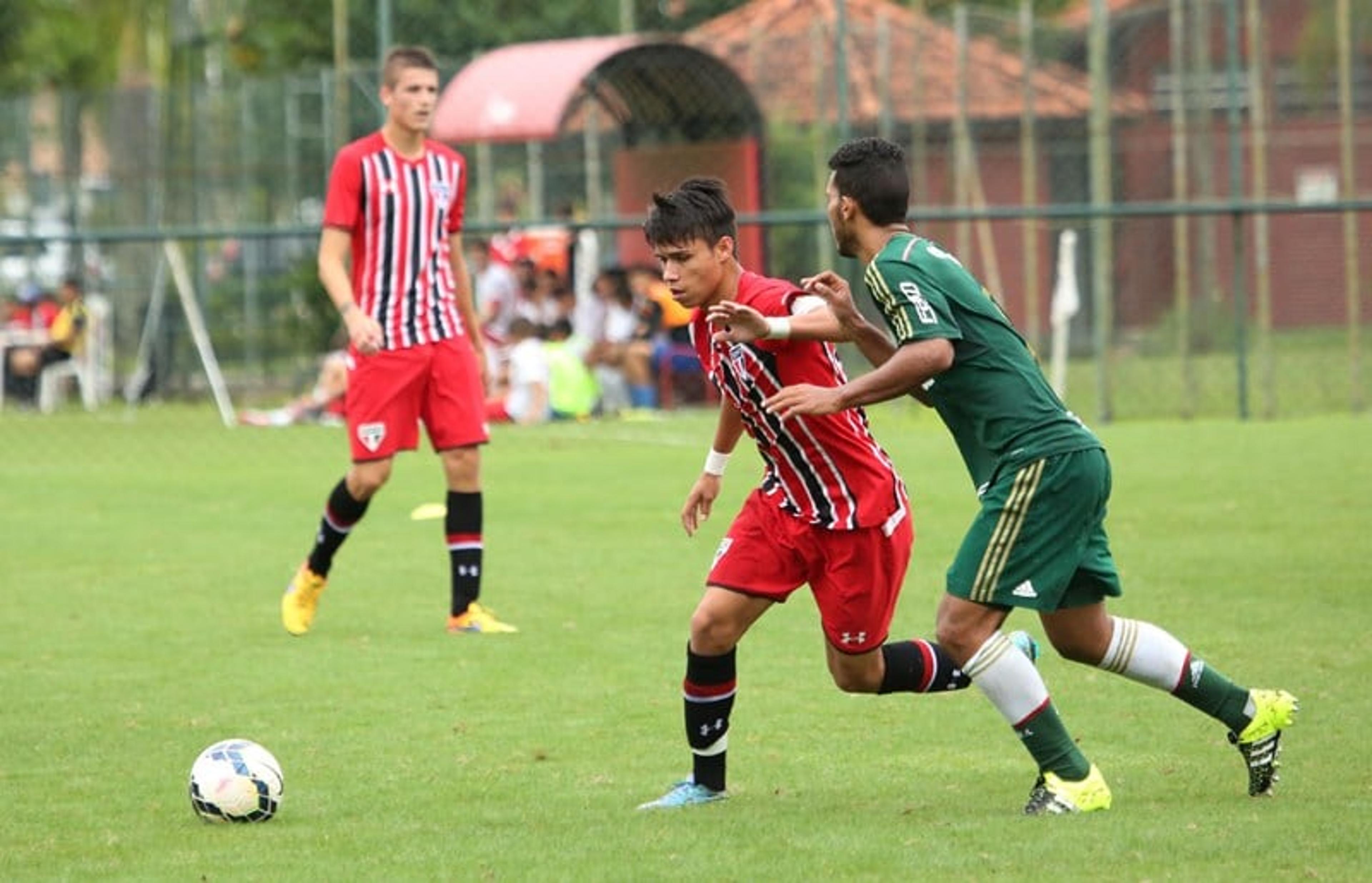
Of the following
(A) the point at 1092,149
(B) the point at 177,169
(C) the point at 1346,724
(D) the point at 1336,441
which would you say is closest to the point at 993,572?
(C) the point at 1346,724

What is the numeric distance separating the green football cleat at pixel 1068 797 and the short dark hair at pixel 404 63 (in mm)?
5002

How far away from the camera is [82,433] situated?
22141 mm

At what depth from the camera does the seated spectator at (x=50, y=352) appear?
2609 centimetres

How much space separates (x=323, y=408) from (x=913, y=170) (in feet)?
23.9

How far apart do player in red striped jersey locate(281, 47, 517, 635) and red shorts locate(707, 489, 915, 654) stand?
141 inches

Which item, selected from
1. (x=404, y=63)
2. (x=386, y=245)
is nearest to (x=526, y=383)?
(x=386, y=245)

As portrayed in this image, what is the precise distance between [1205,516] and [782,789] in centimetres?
745

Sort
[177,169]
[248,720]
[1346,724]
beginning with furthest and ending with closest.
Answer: [177,169], [248,720], [1346,724]

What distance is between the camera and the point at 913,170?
26.1 metres

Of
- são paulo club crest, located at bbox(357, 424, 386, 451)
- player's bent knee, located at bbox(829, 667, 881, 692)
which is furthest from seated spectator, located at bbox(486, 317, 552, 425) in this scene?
player's bent knee, located at bbox(829, 667, 881, 692)

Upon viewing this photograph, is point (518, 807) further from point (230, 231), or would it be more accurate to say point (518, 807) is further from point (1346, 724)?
point (230, 231)

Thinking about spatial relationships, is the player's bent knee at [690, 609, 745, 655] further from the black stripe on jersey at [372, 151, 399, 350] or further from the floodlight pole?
the floodlight pole

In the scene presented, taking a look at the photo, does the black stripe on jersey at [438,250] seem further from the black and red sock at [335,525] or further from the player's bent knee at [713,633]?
the player's bent knee at [713,633]

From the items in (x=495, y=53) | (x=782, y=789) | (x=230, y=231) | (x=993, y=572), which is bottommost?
(x=782, y=789)
